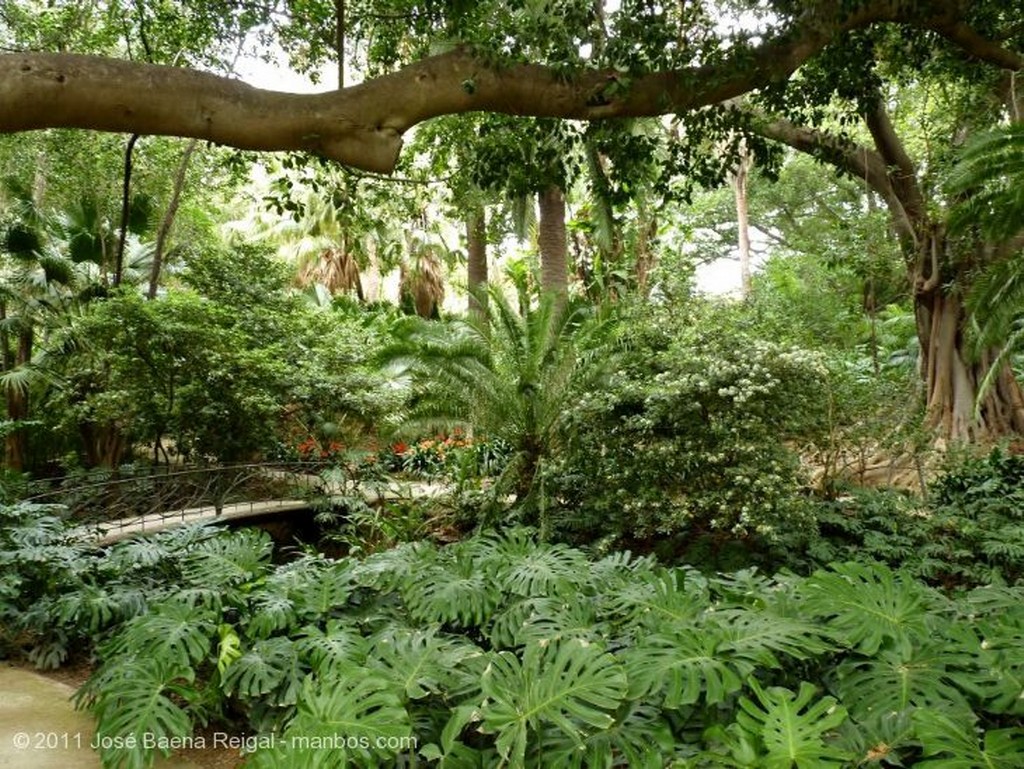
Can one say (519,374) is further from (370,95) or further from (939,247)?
(939,247)

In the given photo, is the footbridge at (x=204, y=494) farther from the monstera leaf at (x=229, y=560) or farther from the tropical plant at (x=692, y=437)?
the tropical plant at (x=692, y=437)

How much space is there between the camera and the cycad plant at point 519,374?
7605 mm

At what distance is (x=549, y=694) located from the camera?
88.8 inches

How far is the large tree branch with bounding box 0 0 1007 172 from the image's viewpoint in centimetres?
304

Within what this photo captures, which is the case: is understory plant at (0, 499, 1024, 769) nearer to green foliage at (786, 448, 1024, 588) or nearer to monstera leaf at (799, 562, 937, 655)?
monstera leaf at (799, 562, 937, 655)

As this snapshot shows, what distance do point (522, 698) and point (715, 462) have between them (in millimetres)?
4331

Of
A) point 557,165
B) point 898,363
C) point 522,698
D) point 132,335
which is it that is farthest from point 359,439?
point 898,363

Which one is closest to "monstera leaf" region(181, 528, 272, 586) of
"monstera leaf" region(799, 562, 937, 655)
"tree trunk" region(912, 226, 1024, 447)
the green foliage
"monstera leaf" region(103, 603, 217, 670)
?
"monstera leaf" region(103, 603, 217, 670)

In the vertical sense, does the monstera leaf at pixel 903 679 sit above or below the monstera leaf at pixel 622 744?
above

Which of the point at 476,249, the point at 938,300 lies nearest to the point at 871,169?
the point at 938,300

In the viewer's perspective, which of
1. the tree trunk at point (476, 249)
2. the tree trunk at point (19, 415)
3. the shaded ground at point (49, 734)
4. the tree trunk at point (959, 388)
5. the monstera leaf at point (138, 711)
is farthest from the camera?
the tree trunk at point (476, 249)

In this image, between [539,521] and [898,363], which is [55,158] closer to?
[539,521]

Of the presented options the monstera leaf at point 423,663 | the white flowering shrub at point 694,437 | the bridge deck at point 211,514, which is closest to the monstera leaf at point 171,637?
the monstera leaf at point 423,663

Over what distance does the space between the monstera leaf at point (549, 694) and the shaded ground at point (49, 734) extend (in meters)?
1.45
